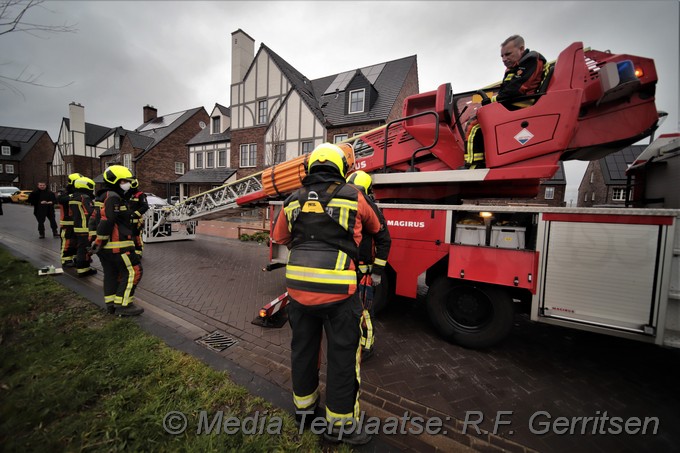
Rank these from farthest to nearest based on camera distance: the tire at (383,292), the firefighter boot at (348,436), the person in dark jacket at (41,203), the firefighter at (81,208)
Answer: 1. the person in dark jacket at (41,203)
2. the firefighter at (81,208)
3. the tire at (383,292)
4. the firefighter boot at (348,436)

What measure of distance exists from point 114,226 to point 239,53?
68.0 ft

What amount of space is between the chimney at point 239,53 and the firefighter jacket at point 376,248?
21.4 m

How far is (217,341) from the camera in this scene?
11.5 ft

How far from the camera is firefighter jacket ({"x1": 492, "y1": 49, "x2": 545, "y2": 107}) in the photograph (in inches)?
129

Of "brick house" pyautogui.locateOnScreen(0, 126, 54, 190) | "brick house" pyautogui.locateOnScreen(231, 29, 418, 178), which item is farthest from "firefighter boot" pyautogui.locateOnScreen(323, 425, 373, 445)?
"brick house" pyautogui.locateOnScreen(0, 126, 54, 190)

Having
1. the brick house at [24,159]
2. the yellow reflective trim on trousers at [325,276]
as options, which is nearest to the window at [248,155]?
the yellow reflective trim on trousers at [325,276]

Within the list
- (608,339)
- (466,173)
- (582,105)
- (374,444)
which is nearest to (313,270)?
(374,444)

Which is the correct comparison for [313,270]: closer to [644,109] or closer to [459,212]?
[459,212]

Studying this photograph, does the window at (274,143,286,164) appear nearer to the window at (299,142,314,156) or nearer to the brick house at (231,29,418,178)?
the brick house at (231,29,418,178)

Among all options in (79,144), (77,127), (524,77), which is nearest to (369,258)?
(524,77)

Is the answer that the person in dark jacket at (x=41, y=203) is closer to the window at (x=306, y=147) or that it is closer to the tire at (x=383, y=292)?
the window at (x=306, y=147)

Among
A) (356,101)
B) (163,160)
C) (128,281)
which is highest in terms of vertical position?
(356,101)

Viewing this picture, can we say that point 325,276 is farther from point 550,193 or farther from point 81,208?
point 550,193

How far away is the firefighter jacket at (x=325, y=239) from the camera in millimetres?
1943
